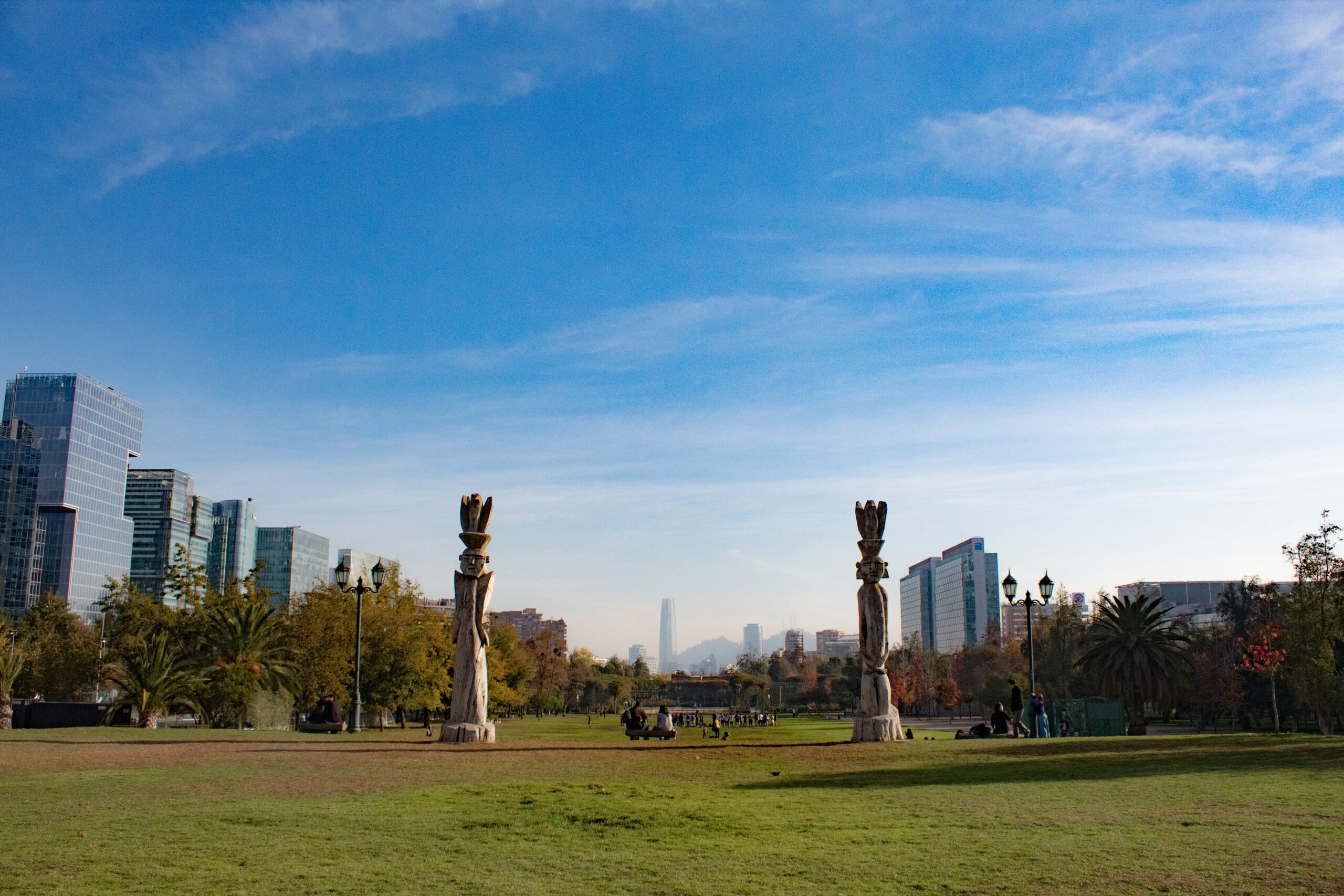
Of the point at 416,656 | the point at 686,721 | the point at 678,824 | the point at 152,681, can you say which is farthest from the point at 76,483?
the point at 678,824

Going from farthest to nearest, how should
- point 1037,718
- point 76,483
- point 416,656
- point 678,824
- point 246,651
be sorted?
point 76,483 → point 416,656 → point 246,651 → point 1037,718 → point 678,824

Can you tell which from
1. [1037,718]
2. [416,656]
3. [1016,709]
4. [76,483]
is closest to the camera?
[1016,709]

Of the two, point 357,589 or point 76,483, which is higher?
point 76,483

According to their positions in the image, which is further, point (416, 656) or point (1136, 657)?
point (1136, 657)

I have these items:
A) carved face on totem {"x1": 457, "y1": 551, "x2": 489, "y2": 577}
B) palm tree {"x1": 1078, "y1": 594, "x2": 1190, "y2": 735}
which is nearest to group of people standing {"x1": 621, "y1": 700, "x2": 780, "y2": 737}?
carved face on totem {"x1": 457, "y1": 551, "x2": 489, "y2": 577}

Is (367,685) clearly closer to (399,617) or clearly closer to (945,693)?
(399,617)

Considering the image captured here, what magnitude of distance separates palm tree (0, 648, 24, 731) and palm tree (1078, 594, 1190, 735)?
45.4 m

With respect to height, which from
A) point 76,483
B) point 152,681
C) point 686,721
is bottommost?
point 686,721

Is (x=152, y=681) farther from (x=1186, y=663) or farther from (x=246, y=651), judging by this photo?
(x=1186, y=663)

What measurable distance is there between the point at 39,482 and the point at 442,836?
17315cm

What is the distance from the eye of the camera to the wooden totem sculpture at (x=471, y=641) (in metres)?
23.9

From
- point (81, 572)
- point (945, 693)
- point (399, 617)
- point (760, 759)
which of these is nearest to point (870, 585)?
point (760, 759)

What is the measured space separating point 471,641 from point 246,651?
552 inches

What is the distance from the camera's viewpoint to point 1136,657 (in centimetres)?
4903
